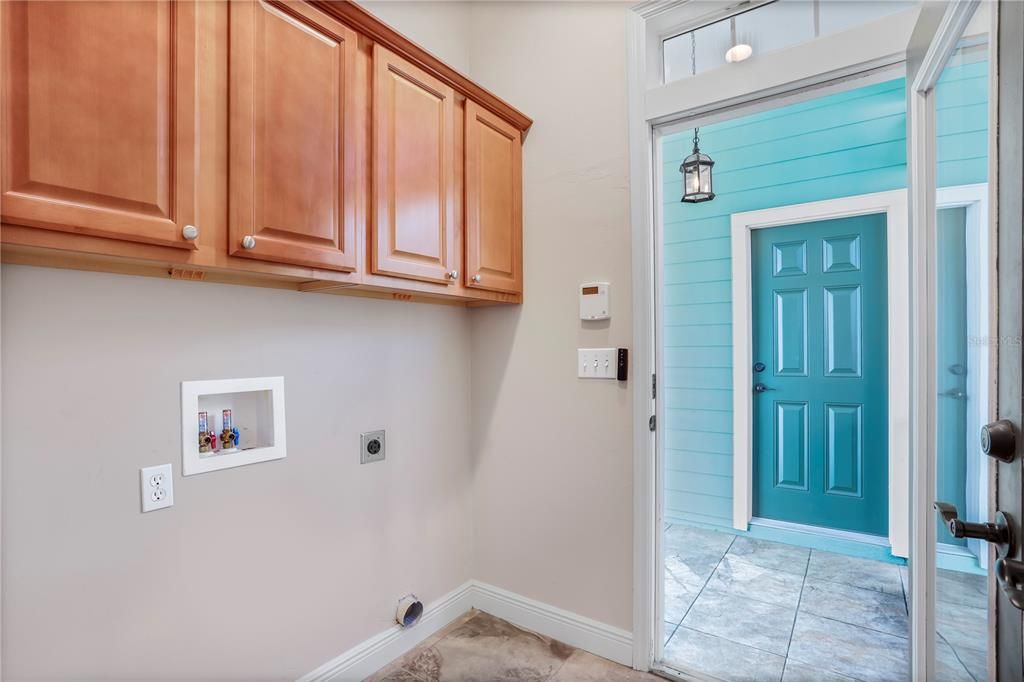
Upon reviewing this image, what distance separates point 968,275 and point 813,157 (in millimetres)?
2438

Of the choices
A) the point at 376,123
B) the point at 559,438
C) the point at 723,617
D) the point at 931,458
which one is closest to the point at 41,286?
the point at 376,123

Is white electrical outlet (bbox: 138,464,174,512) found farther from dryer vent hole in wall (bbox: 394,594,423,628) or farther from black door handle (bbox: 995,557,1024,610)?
black door handle (bbox: 995,557,1024,610)

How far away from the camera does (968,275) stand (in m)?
0.96

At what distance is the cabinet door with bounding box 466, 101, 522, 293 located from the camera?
189 cm

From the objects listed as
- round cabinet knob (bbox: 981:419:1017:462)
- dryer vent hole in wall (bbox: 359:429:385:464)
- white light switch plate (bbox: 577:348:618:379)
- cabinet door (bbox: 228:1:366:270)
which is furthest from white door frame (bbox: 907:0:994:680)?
dryer vent hole in wall (bbox: 359:429:385:464)

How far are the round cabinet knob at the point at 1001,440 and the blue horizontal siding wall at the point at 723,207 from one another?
232cm

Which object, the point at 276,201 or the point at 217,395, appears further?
the point at 217,395

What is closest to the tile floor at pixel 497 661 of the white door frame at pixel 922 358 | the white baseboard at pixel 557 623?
the white baseboard at pixel 557 623

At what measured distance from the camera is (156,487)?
128 centimetres

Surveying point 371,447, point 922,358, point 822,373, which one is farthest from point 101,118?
point 822,373

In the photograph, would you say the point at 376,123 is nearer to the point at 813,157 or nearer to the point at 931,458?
the point at 931,458

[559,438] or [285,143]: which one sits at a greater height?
[285,143]

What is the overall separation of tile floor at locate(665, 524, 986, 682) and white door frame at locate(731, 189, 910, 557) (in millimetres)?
329

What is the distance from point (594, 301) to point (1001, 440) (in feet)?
4.34
